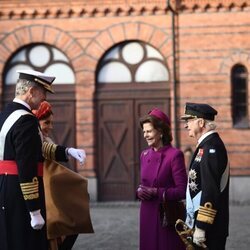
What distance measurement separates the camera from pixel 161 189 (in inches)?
229

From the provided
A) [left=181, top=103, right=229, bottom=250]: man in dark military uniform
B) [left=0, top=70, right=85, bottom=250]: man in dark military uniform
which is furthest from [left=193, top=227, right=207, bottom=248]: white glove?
[left=0, top=70, right=85, bottom=250]: man in dark military uniform

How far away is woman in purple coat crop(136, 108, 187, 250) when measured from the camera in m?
5.82

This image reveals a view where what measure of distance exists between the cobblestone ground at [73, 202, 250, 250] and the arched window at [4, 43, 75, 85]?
3738mm

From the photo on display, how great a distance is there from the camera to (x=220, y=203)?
5.17 meters

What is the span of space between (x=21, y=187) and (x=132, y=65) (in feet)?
42.3

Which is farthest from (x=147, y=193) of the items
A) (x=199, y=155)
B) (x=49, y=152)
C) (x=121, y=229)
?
(x=121, y=229)

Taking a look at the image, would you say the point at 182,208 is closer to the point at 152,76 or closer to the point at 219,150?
the point at 219,150

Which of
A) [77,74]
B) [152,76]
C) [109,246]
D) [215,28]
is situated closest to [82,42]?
[77,74]

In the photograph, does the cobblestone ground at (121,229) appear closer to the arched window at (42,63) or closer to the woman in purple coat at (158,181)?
the arched window at (42,63)

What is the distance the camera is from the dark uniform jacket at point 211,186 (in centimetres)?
506

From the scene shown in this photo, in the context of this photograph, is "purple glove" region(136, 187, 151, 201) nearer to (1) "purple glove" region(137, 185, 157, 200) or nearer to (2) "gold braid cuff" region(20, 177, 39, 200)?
(1) "purple glove" region(137, 185, 157, 200)

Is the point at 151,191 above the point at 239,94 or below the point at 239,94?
below

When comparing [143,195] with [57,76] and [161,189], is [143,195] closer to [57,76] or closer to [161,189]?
[161,189]

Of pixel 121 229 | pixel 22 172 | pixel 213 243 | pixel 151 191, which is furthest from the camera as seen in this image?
pixel 121 229
